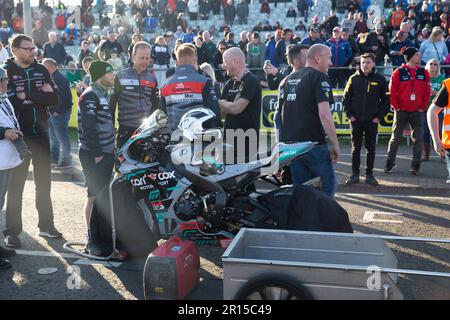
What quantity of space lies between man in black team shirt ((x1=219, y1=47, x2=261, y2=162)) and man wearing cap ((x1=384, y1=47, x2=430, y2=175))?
12.8 ft

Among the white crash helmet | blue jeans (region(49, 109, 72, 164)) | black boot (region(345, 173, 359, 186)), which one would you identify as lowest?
black boot (region(345, 173, 359, 186))

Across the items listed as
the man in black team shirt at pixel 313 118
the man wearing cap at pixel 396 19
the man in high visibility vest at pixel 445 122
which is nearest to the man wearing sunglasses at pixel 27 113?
the man in black team shirt at pixel 313 118

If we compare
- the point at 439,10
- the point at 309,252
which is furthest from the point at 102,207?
the point at 439,10

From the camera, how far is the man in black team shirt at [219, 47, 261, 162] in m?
6.46

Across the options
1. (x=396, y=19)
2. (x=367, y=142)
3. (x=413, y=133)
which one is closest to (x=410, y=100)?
(x=413, y=133)

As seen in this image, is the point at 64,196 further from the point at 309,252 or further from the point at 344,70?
the point at 344,70

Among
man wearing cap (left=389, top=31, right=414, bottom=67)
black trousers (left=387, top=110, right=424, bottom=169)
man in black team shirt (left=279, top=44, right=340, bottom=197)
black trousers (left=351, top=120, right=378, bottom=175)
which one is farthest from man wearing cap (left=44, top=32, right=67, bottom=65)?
man in black team shirt (left=279, top=44, right=340, bottom=197)

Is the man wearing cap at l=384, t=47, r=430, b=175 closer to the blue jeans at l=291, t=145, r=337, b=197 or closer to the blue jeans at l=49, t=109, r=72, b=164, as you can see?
the blue jeans at l=291, t=145, r=337, b=197

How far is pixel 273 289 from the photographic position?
3715 mm

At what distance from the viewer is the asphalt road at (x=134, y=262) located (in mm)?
4785

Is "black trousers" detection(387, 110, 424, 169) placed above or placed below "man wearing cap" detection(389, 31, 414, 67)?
below

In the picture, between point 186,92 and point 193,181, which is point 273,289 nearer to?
point 193,181

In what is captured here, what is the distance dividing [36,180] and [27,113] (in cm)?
78

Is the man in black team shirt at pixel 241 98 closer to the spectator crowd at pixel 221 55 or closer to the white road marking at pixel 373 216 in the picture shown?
the spectator crowd at pixel 221 55
